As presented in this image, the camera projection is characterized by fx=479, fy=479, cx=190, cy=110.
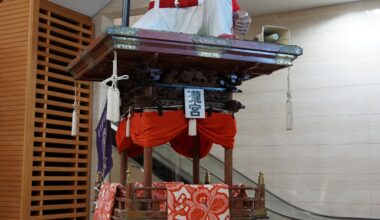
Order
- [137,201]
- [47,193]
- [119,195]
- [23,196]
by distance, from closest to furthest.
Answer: [137,201]
[119,195]
[23,196]
[47,193]

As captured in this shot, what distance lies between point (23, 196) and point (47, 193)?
640 mm

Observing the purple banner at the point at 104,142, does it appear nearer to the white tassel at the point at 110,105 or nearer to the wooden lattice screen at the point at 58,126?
the white tassel at the point at 110,105

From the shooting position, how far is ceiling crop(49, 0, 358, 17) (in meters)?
7.69

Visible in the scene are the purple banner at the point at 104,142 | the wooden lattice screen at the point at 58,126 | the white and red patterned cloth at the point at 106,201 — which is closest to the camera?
the white and red patterned cloth at the point at 106,201

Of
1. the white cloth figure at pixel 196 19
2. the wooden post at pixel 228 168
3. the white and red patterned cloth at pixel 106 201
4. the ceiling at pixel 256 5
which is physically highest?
the ceiling at pixel 256 5

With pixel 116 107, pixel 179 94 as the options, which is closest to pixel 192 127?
pixel 179 94

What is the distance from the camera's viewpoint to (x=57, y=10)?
7855mm

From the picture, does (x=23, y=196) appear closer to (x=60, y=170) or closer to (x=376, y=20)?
(x=60, y=170)

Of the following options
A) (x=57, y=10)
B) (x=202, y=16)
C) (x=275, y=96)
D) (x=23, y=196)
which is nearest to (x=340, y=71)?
(x=275, y=96)

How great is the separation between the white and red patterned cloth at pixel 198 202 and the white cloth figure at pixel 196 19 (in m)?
1.33

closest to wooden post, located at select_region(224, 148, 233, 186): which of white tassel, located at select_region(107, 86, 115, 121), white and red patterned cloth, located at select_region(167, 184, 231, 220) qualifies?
white and red patterned cloth, located at select_region(167, 184, 231, 220)

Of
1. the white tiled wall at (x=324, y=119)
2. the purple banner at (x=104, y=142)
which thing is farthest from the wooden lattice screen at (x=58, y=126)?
the white tiled wall at (x=324, y=119)

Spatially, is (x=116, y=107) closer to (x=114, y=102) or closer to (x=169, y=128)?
(x=114, y=102)

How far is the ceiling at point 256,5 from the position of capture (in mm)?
7694
